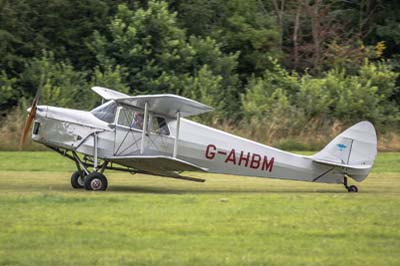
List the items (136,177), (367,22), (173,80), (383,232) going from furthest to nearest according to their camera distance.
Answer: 1. (367,22)
2. (173,80)
3. (136,177)
4. (383,232)

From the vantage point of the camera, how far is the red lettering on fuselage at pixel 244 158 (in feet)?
56.3

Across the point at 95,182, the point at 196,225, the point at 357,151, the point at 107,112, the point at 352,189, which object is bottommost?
the point at 196,225

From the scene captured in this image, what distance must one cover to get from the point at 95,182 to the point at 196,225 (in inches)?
204

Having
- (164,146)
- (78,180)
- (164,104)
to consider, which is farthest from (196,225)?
(78,180)

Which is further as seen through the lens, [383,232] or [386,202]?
[386,202]

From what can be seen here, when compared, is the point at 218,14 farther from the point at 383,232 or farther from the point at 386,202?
the point at 383,232

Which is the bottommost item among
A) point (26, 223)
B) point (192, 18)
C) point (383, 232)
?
point (26, 223)

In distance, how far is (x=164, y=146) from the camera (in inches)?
669

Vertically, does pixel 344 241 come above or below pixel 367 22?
below

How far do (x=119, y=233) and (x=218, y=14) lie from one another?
27.5 m

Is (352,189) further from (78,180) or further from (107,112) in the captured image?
(78,180)

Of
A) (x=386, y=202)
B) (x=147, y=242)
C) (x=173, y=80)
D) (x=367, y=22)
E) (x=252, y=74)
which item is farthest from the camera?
(x=367, y=22)

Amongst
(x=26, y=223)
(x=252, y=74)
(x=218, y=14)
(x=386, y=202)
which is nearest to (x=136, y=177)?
(x=386, y=202)

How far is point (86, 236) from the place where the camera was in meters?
10.7
